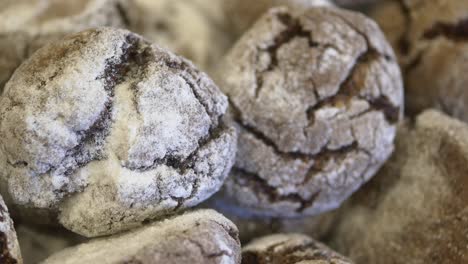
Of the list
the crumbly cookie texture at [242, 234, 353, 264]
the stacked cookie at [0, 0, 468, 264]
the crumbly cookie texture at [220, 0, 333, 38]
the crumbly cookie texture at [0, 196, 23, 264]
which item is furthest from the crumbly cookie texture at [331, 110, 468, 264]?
the crumbly cookie texture at [0, 196, 23, 264]

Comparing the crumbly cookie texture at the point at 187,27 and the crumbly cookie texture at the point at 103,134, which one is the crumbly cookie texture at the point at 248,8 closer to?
the crumbly cookie texture at the point at 187,27

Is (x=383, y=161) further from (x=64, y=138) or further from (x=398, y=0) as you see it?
(x=64, y=138)

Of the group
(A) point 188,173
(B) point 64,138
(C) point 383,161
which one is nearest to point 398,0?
(C) point 383,161

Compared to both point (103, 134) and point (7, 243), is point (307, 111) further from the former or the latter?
point (7, 243)

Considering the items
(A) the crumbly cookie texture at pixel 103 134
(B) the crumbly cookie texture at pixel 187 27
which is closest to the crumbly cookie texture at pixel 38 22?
(B) the crumbly cookie texture at pixel 187 27

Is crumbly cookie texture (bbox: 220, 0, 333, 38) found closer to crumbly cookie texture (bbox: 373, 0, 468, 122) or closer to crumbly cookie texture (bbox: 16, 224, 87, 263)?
crumbly cookie texture (bbox: 373, 0, 468, 122)

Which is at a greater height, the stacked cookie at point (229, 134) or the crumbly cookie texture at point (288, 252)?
the stacked cookie at point (229, 134)

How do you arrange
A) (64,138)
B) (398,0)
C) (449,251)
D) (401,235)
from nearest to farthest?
(64,138) < (449,251) < (401,235) < (398,0)
